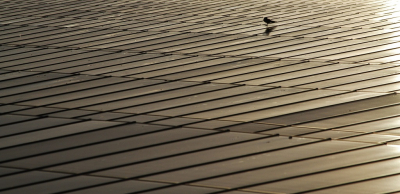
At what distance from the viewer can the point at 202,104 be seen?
9.59 metres

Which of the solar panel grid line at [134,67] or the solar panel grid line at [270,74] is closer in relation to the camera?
the solar panel grid line at [270,74]

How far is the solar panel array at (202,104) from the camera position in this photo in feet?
23.3

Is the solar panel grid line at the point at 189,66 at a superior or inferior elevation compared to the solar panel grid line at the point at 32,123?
inferior

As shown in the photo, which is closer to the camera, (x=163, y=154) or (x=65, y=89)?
(x=163, y=154)

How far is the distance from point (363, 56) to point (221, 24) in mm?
4494

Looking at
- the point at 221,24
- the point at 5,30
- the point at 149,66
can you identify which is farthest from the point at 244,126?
the point at 5,30

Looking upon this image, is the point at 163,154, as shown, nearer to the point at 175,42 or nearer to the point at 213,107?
→ the point at 213,107

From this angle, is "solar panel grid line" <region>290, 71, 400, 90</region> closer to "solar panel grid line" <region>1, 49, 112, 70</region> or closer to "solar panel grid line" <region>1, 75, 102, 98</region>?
"solar panel grid line" <region>1, 75, 102, 98</region>

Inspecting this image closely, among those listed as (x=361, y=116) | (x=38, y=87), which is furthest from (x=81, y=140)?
(x=361, y=116)

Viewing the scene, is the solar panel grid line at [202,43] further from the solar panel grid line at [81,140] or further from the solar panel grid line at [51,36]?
the solar panel grid line at [81,140]

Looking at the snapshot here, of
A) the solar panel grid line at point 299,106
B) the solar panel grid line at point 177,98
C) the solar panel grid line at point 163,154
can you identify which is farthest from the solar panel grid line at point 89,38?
the solar panel grid line at point 163,154

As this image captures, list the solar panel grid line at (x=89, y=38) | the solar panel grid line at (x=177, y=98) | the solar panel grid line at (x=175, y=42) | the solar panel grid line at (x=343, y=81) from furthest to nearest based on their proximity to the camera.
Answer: the solar panel grid line at (x=89, y=38) → the solar panel grid line at (x=175, y=42) → the solar panel grid line at (x=343, y=81) → the solar panel grid line at (x=177, y=98)

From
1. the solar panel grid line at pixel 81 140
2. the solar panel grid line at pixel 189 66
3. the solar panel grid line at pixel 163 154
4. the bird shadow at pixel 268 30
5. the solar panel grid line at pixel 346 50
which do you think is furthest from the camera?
the bird shadow at pixel 268 30

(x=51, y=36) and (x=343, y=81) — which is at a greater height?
(x=343, y=81)
